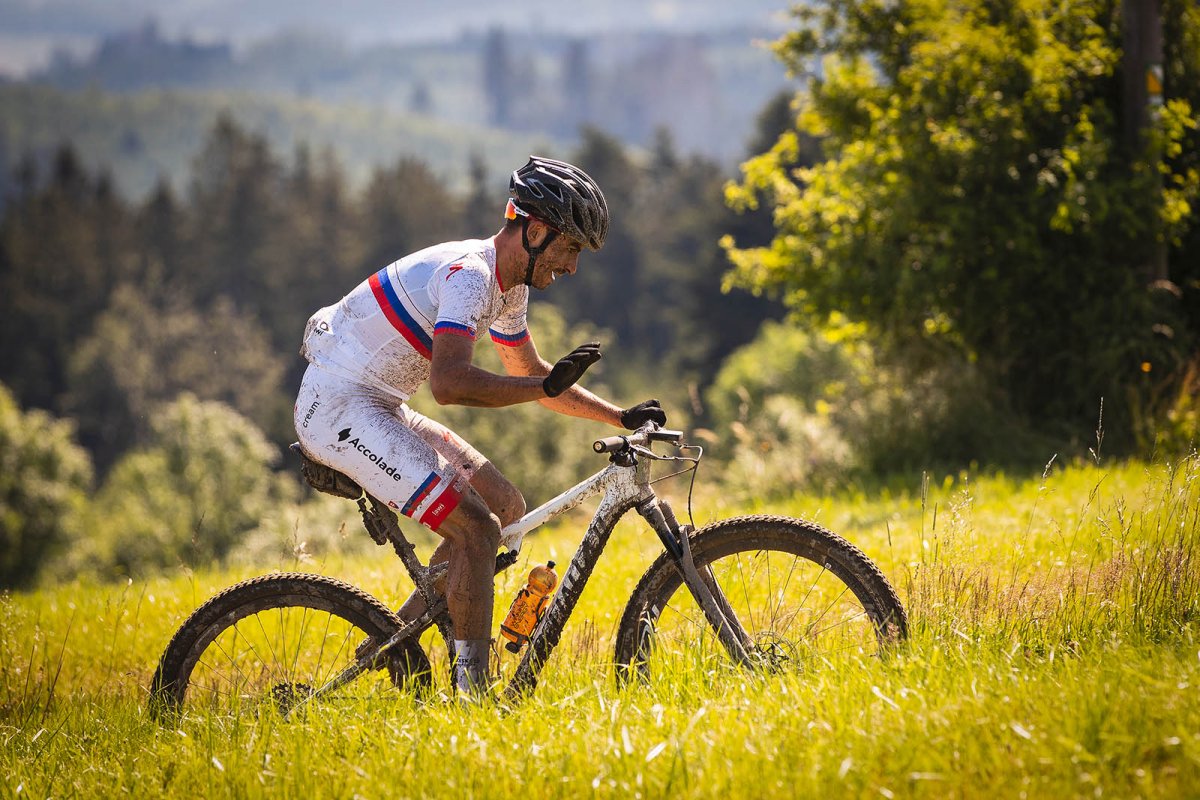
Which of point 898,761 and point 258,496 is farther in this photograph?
point 258,496

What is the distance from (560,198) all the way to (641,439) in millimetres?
1166

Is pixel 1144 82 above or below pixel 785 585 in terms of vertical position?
above

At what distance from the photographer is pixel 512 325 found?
17.1 feet

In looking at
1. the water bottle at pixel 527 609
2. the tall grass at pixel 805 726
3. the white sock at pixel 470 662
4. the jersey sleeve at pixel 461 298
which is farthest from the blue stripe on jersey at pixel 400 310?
the tall grass at pixel 805 726

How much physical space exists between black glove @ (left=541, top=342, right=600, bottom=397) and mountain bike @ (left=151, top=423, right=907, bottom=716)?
402mm

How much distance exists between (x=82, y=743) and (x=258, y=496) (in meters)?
48.8

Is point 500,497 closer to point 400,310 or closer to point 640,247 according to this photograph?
point 400,310

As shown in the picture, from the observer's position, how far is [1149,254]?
12.7 metres

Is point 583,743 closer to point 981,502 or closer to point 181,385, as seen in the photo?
point 981,502

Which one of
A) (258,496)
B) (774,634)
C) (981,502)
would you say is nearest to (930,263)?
(981,502)

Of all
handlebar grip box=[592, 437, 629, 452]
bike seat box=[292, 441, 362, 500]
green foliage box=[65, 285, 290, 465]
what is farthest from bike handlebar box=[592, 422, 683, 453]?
green foliage box=[65, 285, 290, 465]

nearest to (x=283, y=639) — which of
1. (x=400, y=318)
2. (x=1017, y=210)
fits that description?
(x=400, y=318)

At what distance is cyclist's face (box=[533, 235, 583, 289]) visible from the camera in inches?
192

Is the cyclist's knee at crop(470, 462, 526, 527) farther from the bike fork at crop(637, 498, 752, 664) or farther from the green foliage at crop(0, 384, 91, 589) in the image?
the green foliage at crop(0, 384, 91, 589)
